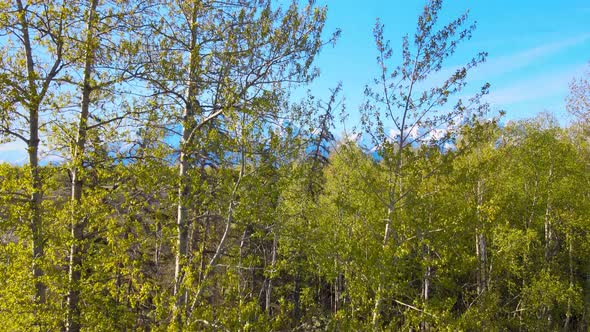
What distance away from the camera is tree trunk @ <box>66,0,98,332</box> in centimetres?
729

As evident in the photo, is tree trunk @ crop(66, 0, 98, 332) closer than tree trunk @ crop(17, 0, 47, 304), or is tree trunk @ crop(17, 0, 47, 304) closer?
tree trunk @ crop(17, 0, 47, 304)

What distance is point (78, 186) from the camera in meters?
8.24

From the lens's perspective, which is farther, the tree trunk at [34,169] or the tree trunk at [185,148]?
the tree trunk at [185,148]

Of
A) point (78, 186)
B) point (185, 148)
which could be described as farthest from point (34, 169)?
point (185, 148)

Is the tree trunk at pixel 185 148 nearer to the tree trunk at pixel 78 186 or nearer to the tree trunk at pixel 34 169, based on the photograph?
the tree trunk at pixel 78 186

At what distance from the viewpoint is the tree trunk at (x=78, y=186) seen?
23.9 ft

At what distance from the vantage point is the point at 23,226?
23.1 ft

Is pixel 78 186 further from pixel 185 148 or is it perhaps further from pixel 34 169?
pixel 185 148

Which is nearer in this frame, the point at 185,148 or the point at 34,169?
the point at 34,169

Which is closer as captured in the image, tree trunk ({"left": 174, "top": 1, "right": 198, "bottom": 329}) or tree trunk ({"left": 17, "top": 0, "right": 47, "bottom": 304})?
tree trunk ({"left": 17, "top": 0, "right": 47, "bottom": 304})

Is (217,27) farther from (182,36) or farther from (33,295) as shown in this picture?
(33,295)

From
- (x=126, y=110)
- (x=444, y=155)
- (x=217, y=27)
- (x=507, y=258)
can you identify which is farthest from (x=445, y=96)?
(x=507, y=258)

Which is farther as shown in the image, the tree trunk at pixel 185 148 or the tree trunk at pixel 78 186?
the tree trunk at pixel 185 148

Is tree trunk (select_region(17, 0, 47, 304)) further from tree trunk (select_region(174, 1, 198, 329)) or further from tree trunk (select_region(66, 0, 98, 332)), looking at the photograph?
tree trunk (select_region(174, 1, 198, 329))
